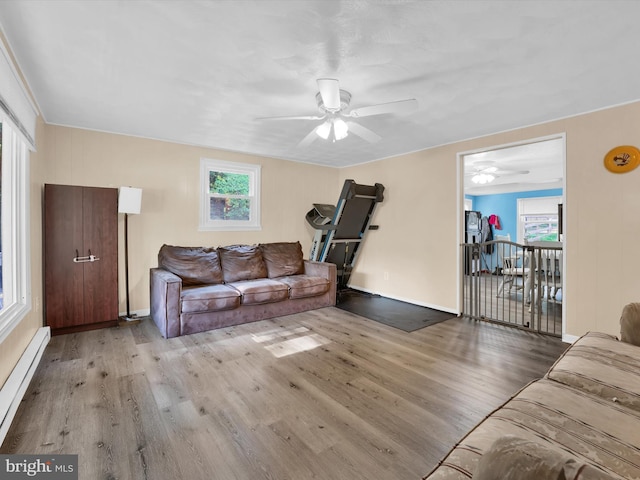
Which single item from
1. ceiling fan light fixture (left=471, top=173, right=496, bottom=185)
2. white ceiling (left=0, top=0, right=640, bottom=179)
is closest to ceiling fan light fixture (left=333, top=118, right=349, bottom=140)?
white ceiling (left=0, top=0, right=640, bottom=179)

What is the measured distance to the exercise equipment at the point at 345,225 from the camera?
180 inches

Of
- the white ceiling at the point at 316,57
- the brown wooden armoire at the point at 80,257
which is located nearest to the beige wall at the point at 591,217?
the white ceiling at the point at 316,57

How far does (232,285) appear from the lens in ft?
13.1

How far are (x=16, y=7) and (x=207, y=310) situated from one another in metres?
2.76

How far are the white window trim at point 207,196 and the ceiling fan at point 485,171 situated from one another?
3.87 m

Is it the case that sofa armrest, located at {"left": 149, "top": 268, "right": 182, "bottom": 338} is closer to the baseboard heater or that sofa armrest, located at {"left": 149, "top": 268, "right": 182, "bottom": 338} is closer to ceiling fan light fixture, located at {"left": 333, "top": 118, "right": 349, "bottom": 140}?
the baseboard heater

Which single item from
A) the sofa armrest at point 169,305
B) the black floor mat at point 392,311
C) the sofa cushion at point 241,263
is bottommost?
the black floor mat at point 392,311

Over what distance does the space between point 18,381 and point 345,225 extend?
3895 mm

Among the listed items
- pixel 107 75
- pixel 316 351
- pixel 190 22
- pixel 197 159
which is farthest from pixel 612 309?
pixel 197 159

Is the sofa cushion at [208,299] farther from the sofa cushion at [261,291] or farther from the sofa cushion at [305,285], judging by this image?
the sofa cushion at [305,285]

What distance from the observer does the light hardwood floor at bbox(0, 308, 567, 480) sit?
1.58 meters

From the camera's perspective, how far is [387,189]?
5.16m

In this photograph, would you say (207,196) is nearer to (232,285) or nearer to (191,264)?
(191,264)

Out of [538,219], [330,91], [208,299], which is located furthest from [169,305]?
[538,219]
